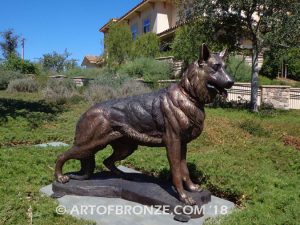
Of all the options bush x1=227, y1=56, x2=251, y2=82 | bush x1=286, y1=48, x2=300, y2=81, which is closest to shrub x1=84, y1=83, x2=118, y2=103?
bush x1=227, y1=56, x2=251, y2=82

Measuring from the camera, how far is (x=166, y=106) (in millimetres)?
4586

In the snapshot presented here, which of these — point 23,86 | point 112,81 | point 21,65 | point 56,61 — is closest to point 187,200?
point 112,81

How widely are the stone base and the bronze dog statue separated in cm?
13

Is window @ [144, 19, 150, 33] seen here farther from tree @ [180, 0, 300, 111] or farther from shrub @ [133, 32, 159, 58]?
tree @ [180, 0, 300, 111]

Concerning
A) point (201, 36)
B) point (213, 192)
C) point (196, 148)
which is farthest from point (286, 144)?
point (201, 36)

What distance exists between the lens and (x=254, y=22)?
1578 centimetres

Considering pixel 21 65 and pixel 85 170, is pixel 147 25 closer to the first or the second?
pixel 21 65

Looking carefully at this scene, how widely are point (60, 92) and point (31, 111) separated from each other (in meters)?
4.35

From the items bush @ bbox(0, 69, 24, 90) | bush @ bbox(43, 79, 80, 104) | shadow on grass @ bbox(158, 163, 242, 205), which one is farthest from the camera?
bush @ bbox(0, 69, 24, 90)

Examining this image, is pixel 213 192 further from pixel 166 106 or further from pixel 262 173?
pixel 166 106

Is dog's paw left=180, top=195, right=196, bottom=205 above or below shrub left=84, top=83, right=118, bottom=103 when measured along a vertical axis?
below

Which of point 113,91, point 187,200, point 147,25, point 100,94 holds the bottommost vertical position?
point 187,200

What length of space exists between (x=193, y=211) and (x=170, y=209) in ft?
0.87

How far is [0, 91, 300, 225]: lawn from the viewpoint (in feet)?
15.1
